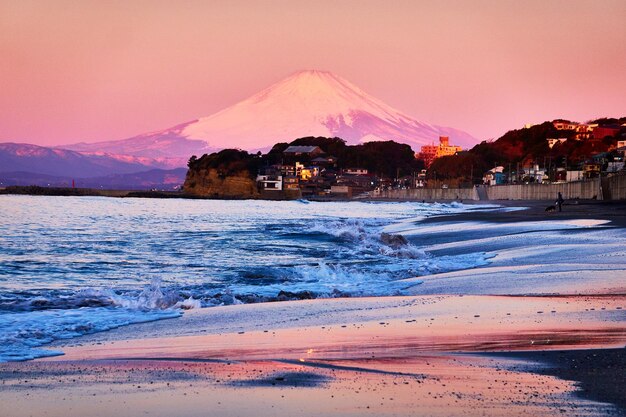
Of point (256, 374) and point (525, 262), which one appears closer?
point (256, 374)

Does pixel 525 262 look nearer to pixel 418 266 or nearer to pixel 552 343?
pixel 418 266

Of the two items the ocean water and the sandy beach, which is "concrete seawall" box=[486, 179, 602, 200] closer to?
the ocean water

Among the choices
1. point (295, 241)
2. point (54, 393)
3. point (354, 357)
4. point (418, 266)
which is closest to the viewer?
point (54, 393)

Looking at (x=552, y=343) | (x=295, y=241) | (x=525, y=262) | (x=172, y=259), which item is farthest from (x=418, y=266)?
(x=295, y=241)

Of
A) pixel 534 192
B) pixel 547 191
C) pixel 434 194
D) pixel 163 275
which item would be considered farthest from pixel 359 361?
pixel 434 194

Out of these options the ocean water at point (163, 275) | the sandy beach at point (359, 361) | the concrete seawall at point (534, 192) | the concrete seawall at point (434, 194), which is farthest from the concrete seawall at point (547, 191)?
the sandy beach at point (359, 361)

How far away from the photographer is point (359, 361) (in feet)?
22.8

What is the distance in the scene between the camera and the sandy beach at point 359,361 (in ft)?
17.8

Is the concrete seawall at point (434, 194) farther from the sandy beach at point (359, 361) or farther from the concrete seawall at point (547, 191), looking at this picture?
the sandy beach at point (359, 361)

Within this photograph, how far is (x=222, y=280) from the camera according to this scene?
1683 centimetres

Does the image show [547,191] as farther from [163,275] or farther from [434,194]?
[163,275]

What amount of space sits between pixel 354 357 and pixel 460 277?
7.67m

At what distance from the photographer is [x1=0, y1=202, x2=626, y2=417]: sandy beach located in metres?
5.42

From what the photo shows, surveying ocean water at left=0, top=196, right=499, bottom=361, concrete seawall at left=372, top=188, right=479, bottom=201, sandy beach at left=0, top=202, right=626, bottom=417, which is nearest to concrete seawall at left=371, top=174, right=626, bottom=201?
concrete seawall at left=372, top=188, right=479, bottom=201
